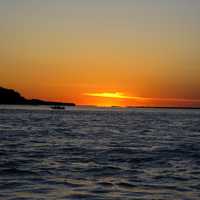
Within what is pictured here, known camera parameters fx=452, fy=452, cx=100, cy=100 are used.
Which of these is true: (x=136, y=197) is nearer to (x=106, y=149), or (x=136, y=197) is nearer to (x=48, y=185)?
(x=48, y=185)

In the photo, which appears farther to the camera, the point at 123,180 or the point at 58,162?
the point at 58,162

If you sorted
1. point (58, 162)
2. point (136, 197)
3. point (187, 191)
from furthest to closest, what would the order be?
point (58, 162) < point (187, 191) < point (136, 197)

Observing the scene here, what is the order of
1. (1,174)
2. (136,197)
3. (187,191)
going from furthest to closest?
(1,174) < (187,191) < (136,197)

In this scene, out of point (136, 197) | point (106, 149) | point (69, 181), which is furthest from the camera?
point (106, 149)

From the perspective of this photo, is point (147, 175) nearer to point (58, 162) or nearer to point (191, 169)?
point (191, 169)

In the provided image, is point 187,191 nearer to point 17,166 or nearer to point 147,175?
point 147,175

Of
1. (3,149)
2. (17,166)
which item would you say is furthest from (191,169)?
(3,149)

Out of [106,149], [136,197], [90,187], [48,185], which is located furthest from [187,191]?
[106,149]

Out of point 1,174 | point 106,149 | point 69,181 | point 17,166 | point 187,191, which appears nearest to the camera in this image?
point 187,191

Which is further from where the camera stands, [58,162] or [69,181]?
[58,162]

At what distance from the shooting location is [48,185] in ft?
50.9

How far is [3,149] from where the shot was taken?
26781 millimetres

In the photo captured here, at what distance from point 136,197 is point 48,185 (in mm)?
3299

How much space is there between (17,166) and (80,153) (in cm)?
659
